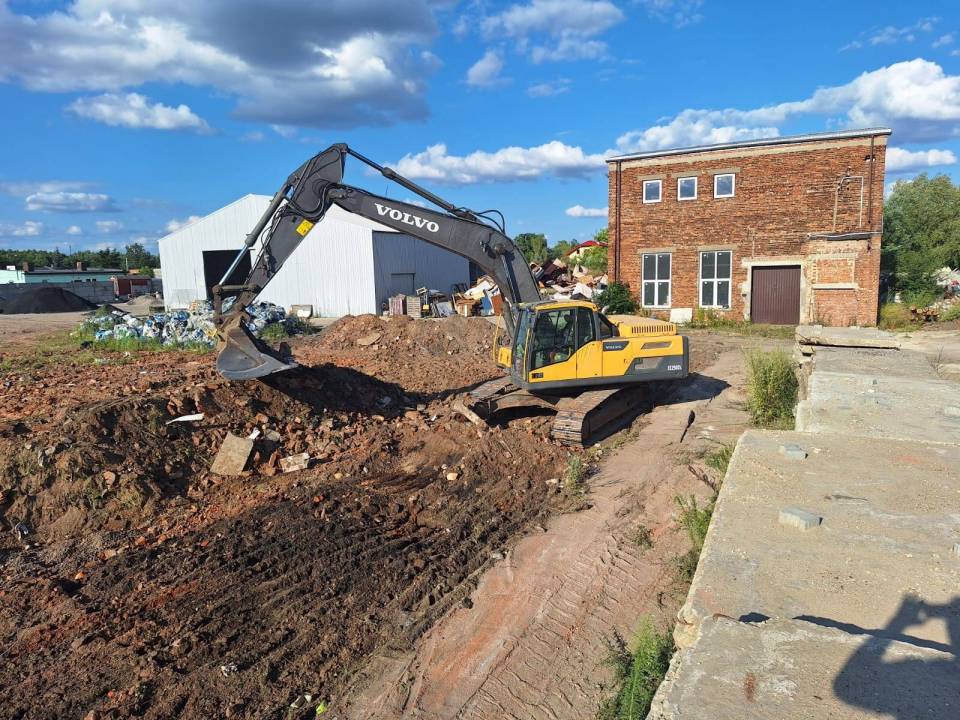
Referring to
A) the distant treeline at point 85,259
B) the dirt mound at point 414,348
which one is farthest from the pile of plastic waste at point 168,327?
the distant treeline at point 85,259

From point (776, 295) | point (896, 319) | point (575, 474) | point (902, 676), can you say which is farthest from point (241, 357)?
point (896, 319)

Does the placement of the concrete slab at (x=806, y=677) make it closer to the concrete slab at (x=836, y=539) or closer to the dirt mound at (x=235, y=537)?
the concrete slab at (x=836, y=539)

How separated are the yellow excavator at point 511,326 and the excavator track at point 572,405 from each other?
2 centimetres

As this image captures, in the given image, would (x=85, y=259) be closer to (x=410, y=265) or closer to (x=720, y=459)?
(x=410, y=265)

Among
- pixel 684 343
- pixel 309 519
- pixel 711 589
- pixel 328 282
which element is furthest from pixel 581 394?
pixel 328 282

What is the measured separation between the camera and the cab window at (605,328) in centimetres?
1028

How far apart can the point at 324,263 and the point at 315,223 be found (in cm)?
1721

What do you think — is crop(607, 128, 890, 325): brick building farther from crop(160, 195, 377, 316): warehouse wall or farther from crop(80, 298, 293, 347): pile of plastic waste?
crop(80, 298, 293, 347): pile of plastic waste

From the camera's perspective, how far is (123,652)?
4828 mm

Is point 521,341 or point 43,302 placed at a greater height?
point 43,302

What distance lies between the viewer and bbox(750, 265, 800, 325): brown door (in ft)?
70.5

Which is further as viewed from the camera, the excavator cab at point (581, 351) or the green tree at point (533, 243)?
the green tree at point (533, 243)

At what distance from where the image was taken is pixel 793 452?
5.98 meters

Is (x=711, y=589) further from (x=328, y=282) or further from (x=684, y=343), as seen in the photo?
(x=328, y=282)
